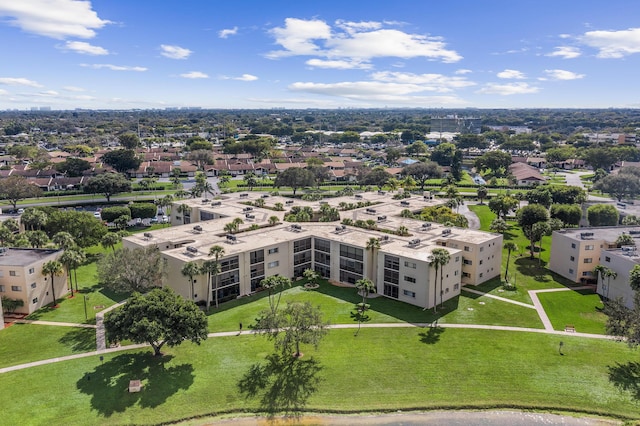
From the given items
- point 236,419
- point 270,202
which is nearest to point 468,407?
point 236,419

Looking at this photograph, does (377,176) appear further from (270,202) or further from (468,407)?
(468,407)

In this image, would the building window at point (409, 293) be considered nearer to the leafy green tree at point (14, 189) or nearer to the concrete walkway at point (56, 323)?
the concrete walkway at point (56, 323)

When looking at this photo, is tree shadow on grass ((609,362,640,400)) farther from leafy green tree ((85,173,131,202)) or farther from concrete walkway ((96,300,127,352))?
leafy green tree ((85,173,131,202))

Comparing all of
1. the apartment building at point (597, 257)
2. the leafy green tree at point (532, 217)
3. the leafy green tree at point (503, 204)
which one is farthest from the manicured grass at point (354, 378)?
the leafy green tree at point (503, 204)

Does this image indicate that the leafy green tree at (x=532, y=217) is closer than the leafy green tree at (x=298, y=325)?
No

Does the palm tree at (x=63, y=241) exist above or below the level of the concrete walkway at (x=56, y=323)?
above

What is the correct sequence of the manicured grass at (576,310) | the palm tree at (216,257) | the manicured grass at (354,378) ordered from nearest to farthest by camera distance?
the manicured grass at (354,378) < the manicured grass at (576,310) < the palm tree at (216,257)

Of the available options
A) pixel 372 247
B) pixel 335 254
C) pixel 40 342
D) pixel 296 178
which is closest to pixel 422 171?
pixel 296 178

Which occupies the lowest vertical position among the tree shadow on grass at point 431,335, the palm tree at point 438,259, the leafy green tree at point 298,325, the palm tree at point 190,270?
the tree shadow on grass at point 431,335
